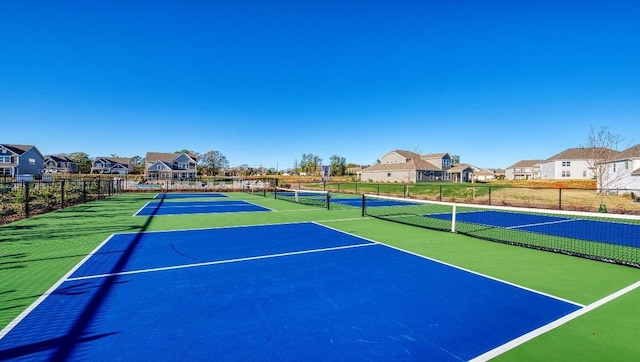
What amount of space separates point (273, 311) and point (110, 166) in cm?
9620

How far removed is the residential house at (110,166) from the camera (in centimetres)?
8144

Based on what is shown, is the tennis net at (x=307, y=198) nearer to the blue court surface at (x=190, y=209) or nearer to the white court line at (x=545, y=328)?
the blue court surface at (x=190, y=209)

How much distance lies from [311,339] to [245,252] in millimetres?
4491

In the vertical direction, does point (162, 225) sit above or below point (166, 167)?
below

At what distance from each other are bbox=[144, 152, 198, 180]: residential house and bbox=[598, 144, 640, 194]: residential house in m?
62.7

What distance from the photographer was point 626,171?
102ft

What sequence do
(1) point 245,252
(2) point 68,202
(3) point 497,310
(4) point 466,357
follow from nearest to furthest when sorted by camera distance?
1. (4) point 466,357
2. (3) point 497,310
3. (1) point 245,252
4. (2) point 68,202

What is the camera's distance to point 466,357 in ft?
10.7

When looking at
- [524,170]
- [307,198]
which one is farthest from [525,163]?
[307,198]

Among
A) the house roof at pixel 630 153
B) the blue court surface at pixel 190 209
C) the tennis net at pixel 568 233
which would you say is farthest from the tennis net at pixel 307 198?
the house roof at pixel 630 153

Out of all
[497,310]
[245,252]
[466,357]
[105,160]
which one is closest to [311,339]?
[466,357]

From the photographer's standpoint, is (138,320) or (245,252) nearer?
(138,320)

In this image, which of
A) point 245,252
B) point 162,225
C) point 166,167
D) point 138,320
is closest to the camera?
point 138,320

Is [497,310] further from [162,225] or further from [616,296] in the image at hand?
[162,225]
